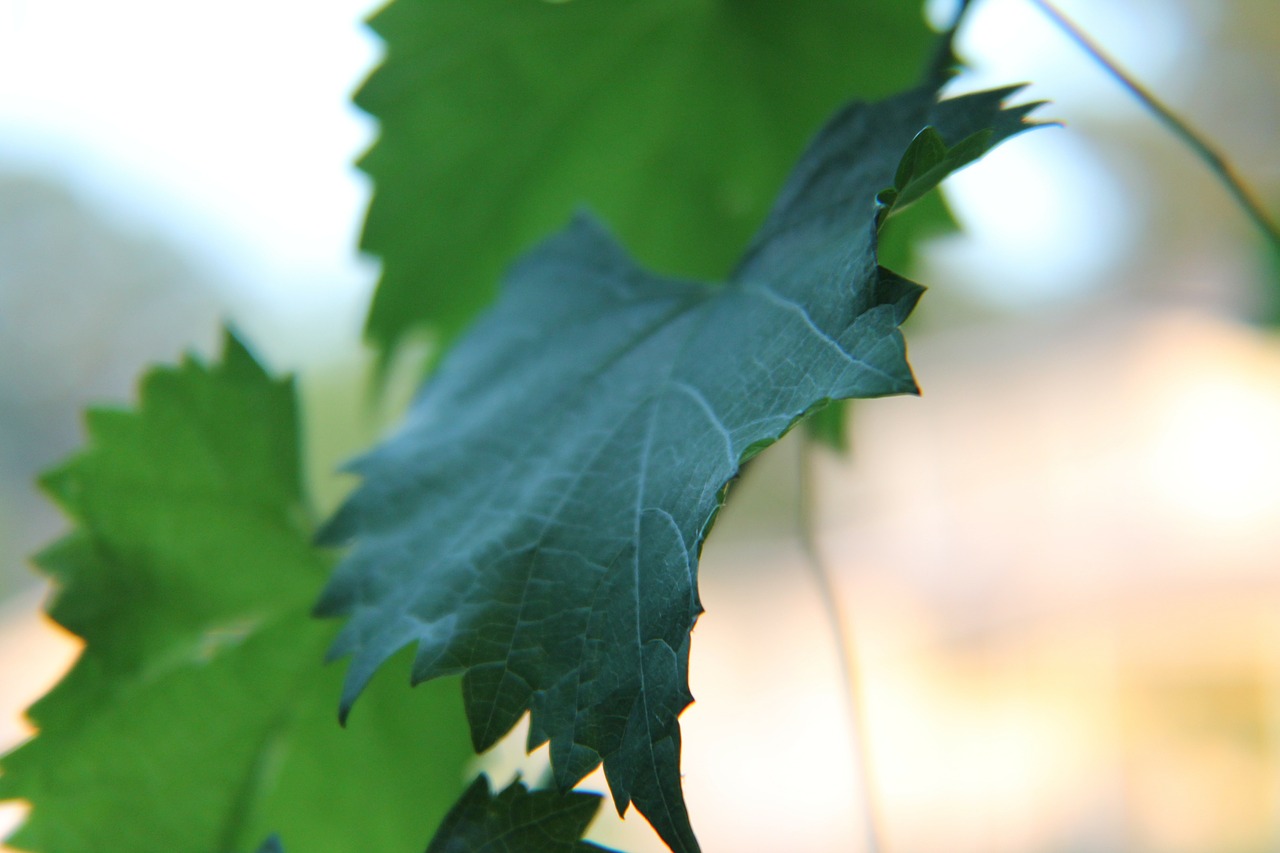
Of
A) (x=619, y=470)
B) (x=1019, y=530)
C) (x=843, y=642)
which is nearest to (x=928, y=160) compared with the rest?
(x=619, y=470)

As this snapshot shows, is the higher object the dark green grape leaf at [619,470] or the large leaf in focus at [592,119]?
the large leaf in focus at [592,119]

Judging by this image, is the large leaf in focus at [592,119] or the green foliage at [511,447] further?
the large leaf in focus at [592,119]

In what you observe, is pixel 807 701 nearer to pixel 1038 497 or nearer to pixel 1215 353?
pixel 1038 497

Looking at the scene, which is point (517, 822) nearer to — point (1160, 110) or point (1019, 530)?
point (1160, 110)

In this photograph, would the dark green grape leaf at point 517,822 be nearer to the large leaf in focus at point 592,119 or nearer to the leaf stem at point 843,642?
the leaf stem at point 843,642

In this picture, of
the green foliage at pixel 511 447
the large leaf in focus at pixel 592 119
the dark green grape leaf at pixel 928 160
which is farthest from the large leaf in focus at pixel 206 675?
the dark green grape leaf at pixel 928 160

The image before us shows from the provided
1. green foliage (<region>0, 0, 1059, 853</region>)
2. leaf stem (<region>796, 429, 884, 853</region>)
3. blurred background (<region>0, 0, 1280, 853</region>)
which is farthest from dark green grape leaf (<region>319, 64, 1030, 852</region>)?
blurred background (<region>0, 0, 1280, 853</region>)

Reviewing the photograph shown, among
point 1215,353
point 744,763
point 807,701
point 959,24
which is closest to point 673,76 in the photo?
point 959,24
